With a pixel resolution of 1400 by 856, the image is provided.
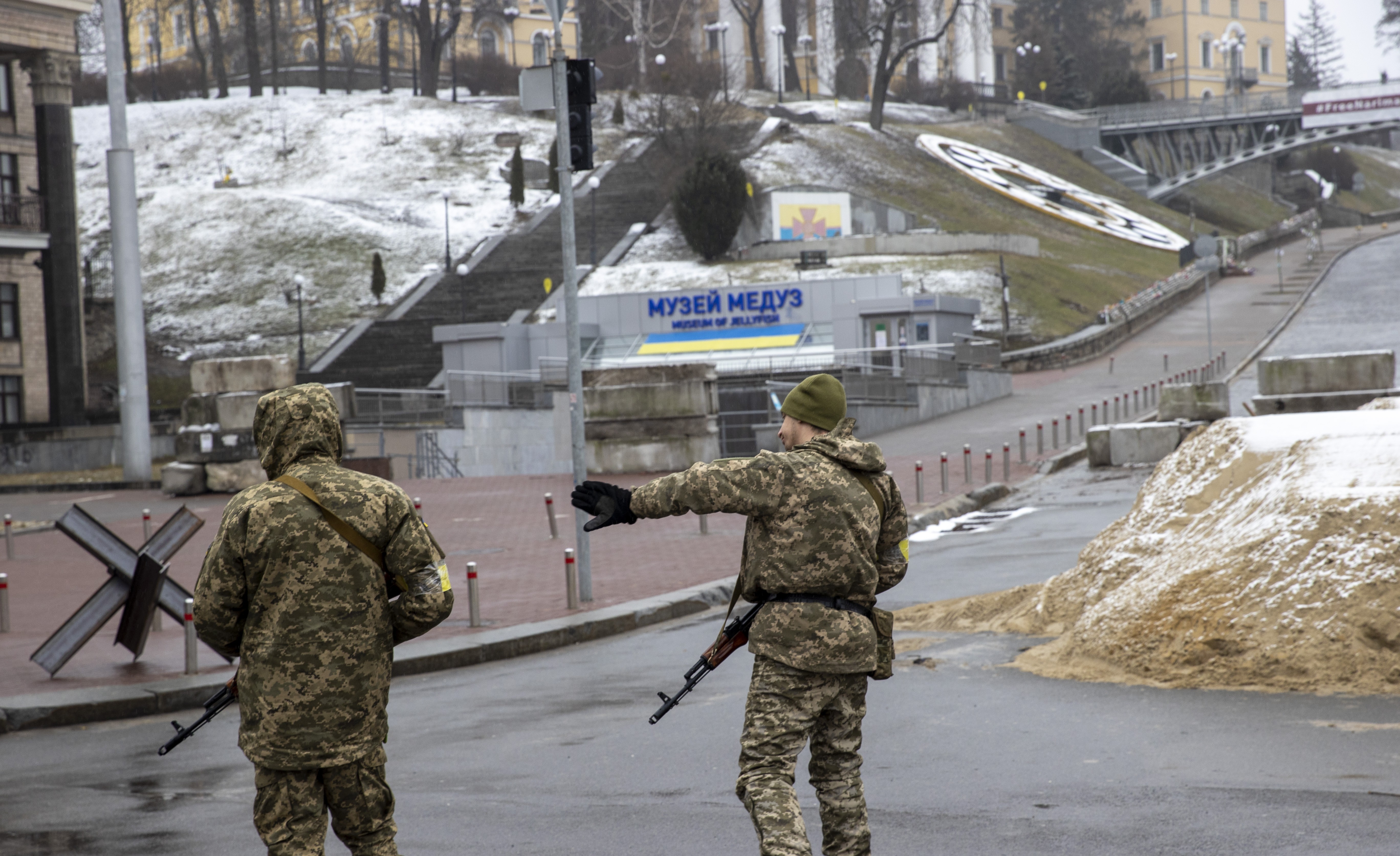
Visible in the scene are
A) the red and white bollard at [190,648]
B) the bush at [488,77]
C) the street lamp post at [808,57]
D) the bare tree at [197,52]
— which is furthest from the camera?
the street lamp post at [808,57]

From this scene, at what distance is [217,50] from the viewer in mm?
86688

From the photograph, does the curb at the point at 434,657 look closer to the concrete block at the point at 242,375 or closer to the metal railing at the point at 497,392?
the concrete block at the point at 242,375

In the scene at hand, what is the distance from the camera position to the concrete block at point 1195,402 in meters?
24.4

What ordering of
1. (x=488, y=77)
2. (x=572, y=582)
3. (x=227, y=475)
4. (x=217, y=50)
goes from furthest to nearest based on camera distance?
(x=488, y=77)
(x=217, y=50)
(x=227, y=475)
(x=572, y=582)

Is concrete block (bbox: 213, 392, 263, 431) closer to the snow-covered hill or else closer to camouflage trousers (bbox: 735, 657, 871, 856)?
camouflage trousers (bbox: 735, 657, 871, 856)

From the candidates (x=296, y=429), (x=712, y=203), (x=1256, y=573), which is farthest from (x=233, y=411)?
(x=712, y=203)

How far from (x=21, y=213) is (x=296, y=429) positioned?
43.5 m

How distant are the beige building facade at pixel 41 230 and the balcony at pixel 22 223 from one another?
0.12 ft

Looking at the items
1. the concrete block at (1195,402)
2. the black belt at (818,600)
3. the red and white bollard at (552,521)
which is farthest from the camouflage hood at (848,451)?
the concrete block at (1195,402)

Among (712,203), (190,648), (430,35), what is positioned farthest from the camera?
(430,35)

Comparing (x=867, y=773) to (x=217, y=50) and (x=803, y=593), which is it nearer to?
(x=803, y=593)

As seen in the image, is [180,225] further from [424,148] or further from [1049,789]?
[1049,789]

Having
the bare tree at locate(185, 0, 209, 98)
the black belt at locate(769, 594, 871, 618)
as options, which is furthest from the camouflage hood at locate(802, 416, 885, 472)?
the bare tree at locate(185, 0, 209, 98)

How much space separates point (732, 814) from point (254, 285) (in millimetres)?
57206
